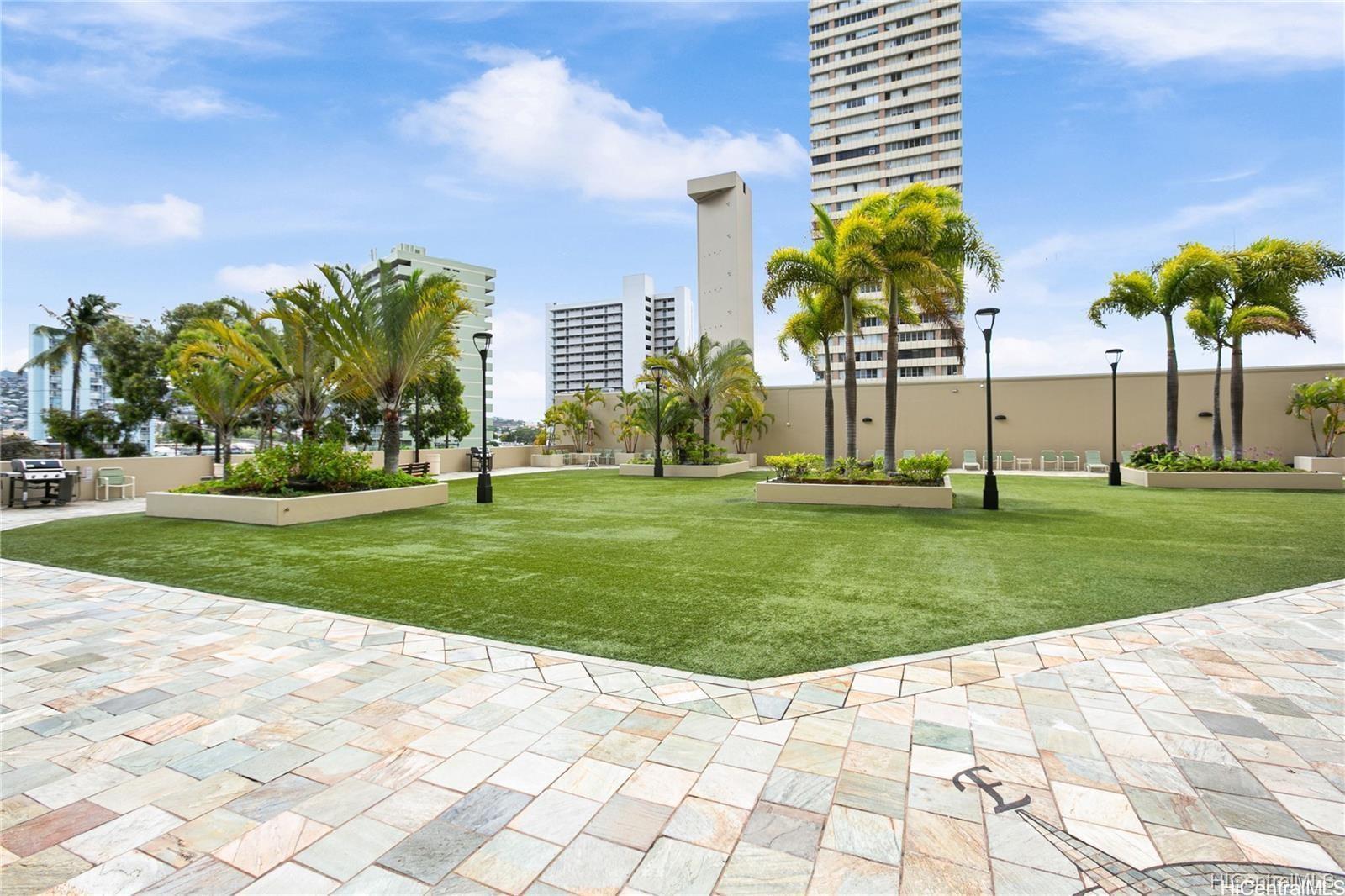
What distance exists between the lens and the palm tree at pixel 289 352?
564 inches

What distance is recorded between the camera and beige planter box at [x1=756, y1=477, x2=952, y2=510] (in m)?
12.5

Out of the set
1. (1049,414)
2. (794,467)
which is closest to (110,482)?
(794,467)

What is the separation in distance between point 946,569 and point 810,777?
16.1 ft

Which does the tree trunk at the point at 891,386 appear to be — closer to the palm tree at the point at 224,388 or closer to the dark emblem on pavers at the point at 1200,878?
the dark emblem on pavers at the point at 1200,878

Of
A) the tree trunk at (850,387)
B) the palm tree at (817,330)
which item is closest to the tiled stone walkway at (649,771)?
the tree trunk at (850,387)

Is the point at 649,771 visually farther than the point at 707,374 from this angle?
No

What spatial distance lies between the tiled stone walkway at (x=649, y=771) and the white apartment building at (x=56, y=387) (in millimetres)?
30939

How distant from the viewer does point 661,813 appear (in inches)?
97.9

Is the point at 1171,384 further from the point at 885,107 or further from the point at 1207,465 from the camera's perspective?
the point at 885,107

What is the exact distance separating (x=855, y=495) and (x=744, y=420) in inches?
537

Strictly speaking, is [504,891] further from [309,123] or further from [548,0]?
[309,123]

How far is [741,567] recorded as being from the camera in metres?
7.24

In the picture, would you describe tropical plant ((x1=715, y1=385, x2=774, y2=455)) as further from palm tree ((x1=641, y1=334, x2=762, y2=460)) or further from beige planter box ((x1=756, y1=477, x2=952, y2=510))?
beige planter box ((x1=756, y1=477, x2=952, y2=510))

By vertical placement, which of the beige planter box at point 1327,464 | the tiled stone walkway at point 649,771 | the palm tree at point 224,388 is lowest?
the tiled stone walkway at point 649,771
